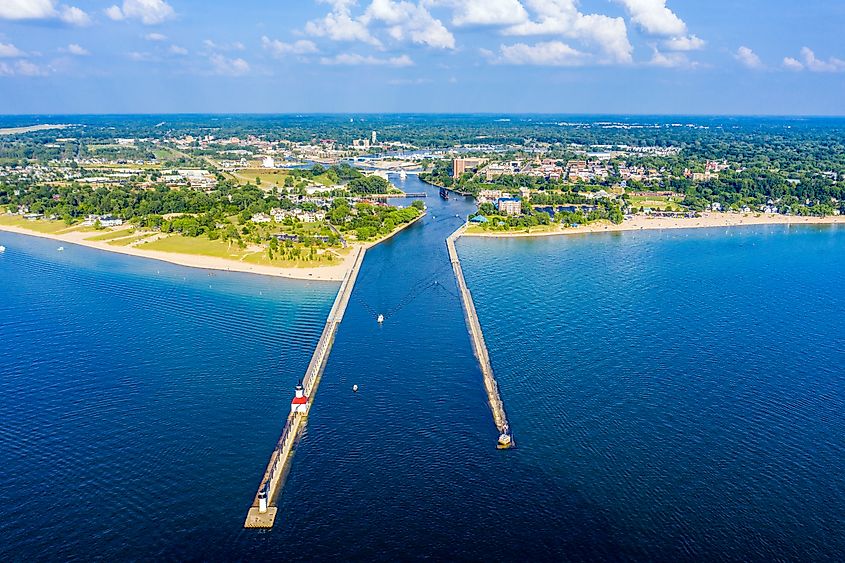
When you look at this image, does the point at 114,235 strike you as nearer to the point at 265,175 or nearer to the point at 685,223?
the point at 265,175

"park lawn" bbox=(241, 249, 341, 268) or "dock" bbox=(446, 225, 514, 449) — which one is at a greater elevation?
"park lawn" bbox=(241, 249, 341, 268)

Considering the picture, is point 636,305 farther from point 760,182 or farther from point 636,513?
point 760,182

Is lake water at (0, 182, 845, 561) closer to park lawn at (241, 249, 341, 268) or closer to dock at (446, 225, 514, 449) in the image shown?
dock at (446, 225, 514, 449)

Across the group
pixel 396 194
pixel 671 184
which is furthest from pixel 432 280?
pixel 671 184

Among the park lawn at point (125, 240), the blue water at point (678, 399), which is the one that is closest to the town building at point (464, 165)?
the park lawn at point (125, 240)

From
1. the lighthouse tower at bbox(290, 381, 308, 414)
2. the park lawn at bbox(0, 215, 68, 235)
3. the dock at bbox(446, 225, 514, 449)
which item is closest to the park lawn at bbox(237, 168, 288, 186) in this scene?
the park lawn at bbox(0, 215, 68, 235)

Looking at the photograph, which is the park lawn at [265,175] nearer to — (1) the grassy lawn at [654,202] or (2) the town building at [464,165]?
(2) the town building at [464,165]

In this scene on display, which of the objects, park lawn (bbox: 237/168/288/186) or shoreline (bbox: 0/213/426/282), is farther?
park lawn (bbox: 237/168/288/186)
